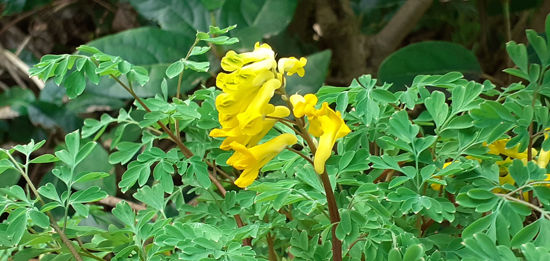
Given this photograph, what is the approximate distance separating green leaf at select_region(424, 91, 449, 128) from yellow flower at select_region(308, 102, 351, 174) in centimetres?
14

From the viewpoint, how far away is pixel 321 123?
1.72ft

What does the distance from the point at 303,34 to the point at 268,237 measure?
1162mm

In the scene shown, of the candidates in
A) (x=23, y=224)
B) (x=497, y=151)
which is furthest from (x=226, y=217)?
(x=497, y=151)

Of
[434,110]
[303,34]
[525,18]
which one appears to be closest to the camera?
[434,110]

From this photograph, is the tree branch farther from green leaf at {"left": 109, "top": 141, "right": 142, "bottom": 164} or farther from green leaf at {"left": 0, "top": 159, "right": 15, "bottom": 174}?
green leaf at {"left": 0, "top": 159, "right": 15, "bottom": 174}

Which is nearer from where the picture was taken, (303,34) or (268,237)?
(268,237)

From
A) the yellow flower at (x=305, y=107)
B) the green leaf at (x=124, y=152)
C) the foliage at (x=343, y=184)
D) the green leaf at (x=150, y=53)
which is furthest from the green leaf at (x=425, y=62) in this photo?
the yellow flower at (x=305, y=107)

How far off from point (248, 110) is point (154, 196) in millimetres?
223

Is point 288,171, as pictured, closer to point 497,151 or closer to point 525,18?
point 497,151

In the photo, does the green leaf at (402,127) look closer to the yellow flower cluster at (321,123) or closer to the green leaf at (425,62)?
the yellow flower cluster at (321,123)

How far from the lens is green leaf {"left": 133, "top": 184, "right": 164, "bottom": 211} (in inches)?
26.2

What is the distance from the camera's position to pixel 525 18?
1.48 m

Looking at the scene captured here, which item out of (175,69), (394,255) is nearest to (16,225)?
(175,69)

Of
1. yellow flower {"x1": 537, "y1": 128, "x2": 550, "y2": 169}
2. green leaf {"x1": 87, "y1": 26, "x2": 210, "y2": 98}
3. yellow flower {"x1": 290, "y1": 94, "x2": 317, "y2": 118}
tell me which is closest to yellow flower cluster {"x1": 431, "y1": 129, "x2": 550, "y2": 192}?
yellow flower {"x1": 537, "y1": 128, "x2": 550, "y2": 169}
